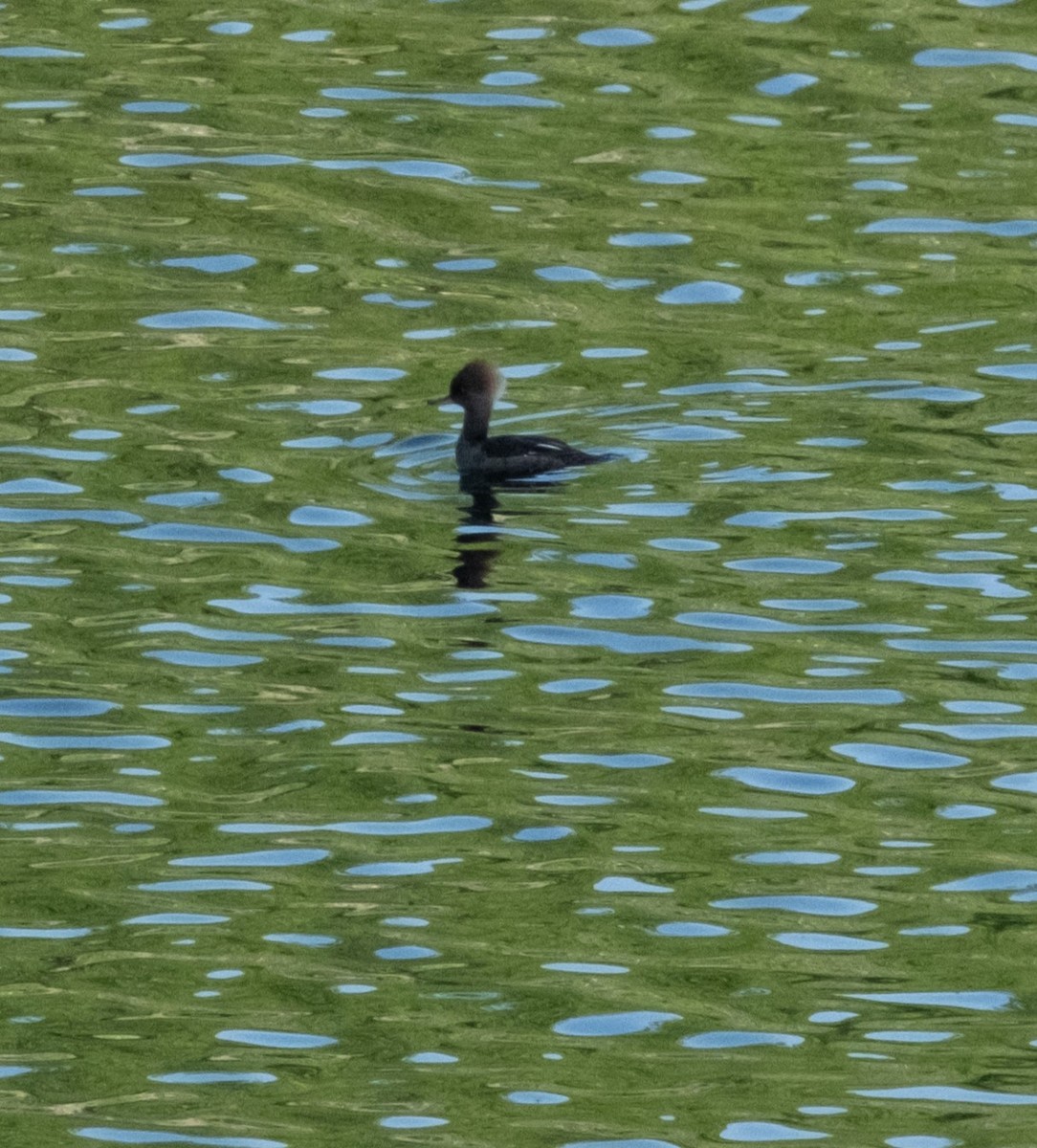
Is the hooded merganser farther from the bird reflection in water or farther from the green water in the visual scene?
the green water

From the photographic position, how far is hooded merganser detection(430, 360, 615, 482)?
556 inches

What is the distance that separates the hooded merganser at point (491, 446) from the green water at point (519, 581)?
0.55 feet

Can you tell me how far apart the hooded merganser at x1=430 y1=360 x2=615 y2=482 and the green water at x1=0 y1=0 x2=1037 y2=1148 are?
0.17 metres

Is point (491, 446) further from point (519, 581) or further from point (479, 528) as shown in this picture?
point (519, 581)

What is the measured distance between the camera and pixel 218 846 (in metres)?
9.82

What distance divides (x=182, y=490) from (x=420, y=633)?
2312mm

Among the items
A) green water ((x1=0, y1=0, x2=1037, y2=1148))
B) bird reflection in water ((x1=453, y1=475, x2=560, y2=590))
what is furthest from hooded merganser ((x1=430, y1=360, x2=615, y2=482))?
green water ((x1=0, y1=0, x2=1037, y2=1148))

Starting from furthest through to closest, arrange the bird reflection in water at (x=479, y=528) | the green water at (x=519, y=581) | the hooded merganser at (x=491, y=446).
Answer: the hooded merganser at (x=491, y=446) → the bird reflection in water at (x=479, y=528) → the green water at (x=519, y=581)

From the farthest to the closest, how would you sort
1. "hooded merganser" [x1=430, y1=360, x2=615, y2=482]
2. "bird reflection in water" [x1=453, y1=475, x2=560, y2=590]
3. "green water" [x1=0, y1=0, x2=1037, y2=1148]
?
1. "hooded merganser" [x1=430, y1=360, x2=615, y2=482]
2. "bird reflection in water" [x1=453, y1=475, x2=560, y2=590]
3. "green water" [x1=0, y1=0, x2=1037, y2=1148]

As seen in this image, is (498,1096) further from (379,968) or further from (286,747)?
(286,747)

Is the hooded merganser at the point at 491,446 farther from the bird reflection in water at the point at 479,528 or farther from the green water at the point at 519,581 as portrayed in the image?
the green water at the point at 519,581

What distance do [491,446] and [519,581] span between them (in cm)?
175

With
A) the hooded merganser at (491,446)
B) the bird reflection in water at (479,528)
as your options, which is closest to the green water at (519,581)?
the bird reflection in water at (479,528)

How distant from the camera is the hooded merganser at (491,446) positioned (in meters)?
14.1
